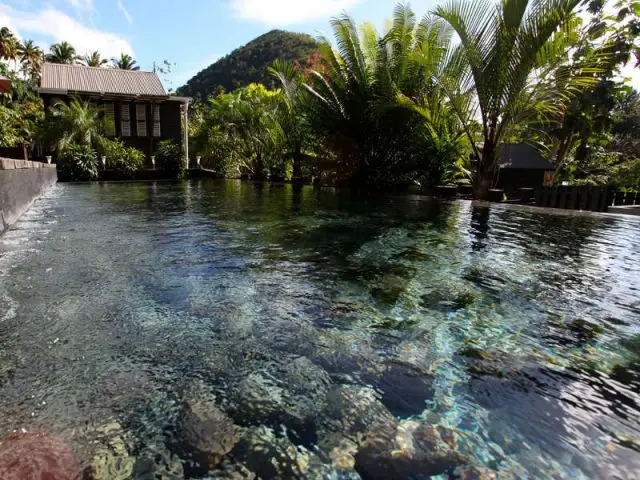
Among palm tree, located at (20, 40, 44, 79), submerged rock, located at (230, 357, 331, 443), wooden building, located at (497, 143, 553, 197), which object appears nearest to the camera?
submerged rock, located at (230, 357, 331, 443)

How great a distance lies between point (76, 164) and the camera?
60.9 feet

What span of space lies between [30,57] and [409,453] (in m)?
55.1

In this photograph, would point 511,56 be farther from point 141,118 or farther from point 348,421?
point 141,118

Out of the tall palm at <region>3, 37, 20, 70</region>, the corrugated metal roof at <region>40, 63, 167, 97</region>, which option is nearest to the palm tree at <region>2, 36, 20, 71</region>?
the tall palm at <region>3, 37, 20, 70</region>

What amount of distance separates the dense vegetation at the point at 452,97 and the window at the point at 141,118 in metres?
9.61

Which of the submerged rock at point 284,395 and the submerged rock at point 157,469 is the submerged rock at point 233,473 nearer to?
the submerged rock at point 157,469

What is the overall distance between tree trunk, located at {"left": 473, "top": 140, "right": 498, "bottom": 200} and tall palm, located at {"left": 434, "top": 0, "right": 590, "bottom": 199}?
0.02 m

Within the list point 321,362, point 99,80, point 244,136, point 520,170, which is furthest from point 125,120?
point 321,362

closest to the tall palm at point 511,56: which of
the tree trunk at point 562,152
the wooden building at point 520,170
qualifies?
the wooden building at point 520,170

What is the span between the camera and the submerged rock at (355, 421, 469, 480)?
1354 mm

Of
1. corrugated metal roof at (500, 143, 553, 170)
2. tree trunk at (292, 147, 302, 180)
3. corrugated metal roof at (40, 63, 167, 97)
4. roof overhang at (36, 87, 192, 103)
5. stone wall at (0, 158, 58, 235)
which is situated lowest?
stone wall at (0, 158, 58, 235)

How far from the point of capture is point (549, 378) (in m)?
1.93

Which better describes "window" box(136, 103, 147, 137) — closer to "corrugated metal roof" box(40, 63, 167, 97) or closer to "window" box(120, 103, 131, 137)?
"window" box(120, 103, 131, 137)

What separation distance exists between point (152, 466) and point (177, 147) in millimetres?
23839
